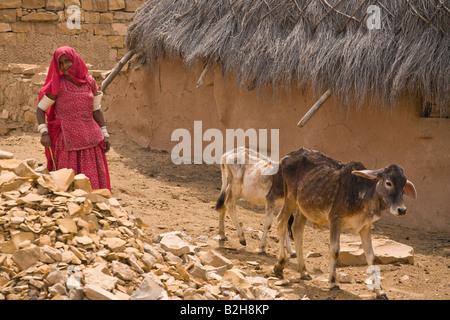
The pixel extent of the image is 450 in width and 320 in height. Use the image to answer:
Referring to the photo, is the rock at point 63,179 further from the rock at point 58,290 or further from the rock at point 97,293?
the rock at point 97,293

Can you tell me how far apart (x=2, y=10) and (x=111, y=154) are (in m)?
4.87

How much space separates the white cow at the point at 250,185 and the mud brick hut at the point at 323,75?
162cm

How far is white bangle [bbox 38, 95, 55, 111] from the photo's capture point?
20.2ft

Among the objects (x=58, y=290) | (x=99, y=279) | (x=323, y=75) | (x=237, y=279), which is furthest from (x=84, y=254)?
(x=323, y=75)

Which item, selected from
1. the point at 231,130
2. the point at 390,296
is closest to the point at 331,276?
the point at 390,296

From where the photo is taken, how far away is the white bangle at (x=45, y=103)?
6.14 m

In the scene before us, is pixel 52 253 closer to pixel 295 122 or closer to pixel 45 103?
pixel 45 103

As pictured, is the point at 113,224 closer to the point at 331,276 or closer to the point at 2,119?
the point at 331,276

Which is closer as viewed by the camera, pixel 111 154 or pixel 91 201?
pixel 91 201

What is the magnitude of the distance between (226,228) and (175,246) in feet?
7.26

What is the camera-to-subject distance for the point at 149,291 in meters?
4.62

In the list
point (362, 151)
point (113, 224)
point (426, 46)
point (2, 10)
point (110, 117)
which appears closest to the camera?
point (113, 224)

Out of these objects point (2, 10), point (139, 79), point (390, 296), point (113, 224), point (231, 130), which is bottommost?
point (390, 296)

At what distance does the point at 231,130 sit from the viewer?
9.98m
